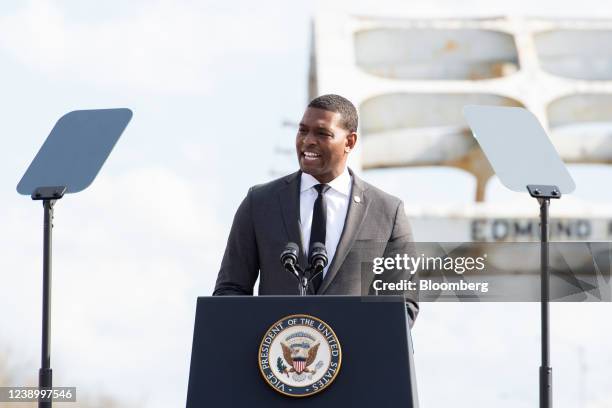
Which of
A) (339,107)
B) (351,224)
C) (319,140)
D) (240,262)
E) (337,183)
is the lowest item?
(240,262)

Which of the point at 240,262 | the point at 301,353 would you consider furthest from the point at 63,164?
the point at 301,353

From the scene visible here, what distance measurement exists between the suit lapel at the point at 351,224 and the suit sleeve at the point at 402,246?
139 mm

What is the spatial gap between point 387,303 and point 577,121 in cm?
4282

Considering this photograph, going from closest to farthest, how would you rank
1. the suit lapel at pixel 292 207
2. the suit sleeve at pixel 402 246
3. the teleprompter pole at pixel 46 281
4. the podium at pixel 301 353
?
the podium at pixel 301 353 → the suit sleeve at pixel 402 246 → the suit lapel at pixel 292 207 → the teleprompter pole at pixel 46 281

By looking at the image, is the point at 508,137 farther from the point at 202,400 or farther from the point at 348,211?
the point at 202,400

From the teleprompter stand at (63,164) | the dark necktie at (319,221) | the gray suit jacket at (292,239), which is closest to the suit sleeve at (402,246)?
the gray suit jacket at (292,239)

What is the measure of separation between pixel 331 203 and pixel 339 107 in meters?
0.39

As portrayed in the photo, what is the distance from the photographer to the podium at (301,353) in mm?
4055

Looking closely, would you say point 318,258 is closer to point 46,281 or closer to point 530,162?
point 46,281

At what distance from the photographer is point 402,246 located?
4730mm

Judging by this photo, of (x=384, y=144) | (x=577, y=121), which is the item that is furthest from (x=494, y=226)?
(x=577, y=121)

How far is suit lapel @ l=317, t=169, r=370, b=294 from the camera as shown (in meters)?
4.59

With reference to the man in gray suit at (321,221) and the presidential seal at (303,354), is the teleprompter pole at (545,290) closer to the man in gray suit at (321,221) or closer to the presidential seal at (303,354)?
the man in gray suit at (321,221)

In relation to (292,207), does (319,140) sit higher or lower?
higher
